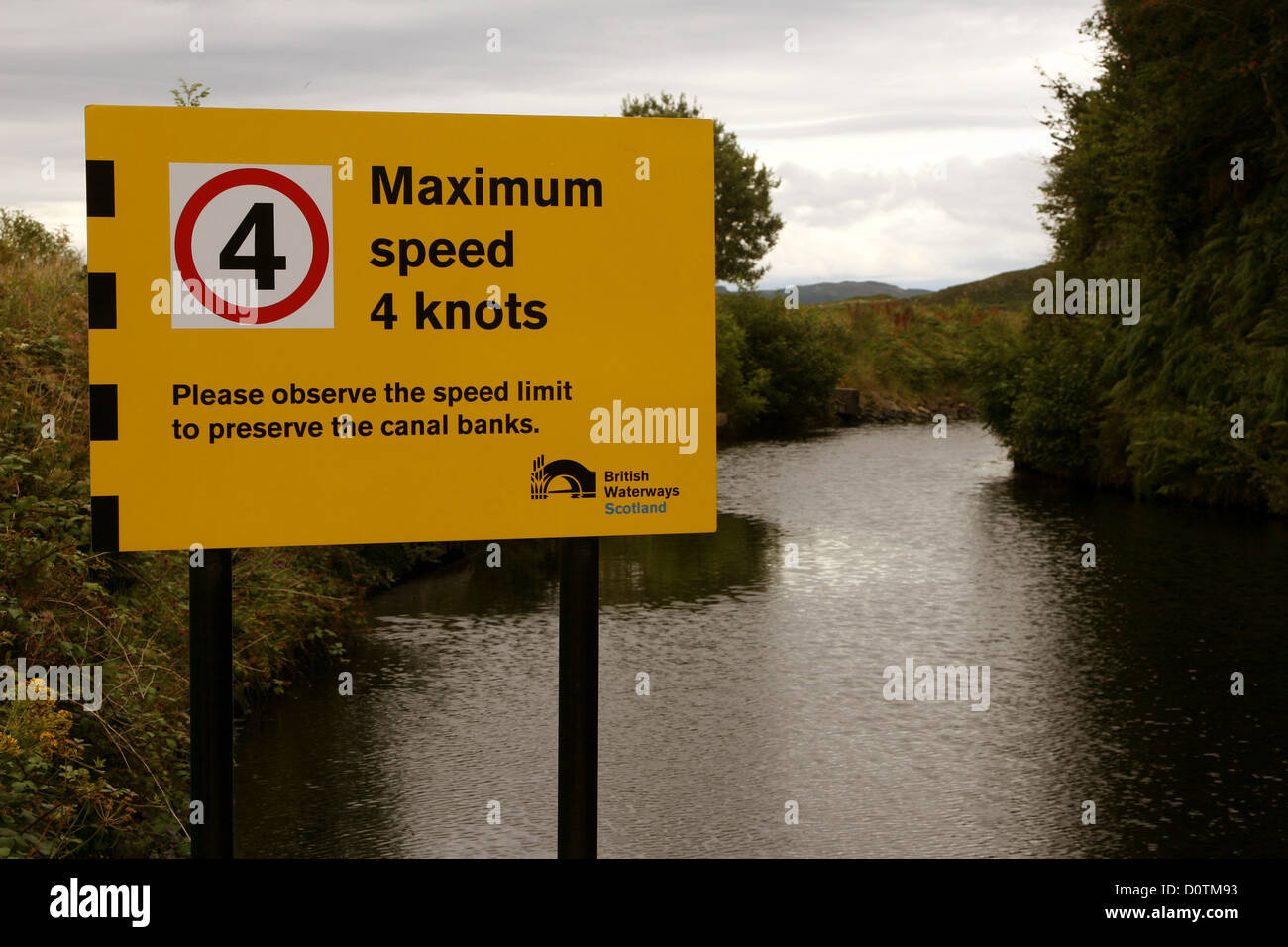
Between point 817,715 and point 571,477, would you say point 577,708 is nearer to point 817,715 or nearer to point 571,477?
point 571,477

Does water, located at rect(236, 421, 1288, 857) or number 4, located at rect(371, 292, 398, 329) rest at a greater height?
number 4, located at rect(371, 292, 398, 329)

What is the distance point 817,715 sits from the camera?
11.6m

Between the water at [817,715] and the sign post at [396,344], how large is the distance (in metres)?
4.60

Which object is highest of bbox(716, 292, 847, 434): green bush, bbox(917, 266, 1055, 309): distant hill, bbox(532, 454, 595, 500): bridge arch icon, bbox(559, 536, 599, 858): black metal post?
bbox(917, 266, 1055, 309): distant hill

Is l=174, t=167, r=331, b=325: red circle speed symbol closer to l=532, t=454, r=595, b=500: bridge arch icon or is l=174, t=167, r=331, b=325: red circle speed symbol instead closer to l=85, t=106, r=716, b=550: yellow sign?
l=85, t=106, r=716, b=550: yellow sign

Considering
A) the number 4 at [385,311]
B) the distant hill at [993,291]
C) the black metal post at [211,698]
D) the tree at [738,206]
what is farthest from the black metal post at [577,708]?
the distant hill at [993,291]

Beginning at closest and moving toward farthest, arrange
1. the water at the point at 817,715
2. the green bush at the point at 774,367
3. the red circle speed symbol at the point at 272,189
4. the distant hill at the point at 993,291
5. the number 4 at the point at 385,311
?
the red circle speed symbol at the point at 272,189
the number 4 at the point at 385,311
the water at the point at 817,715
the green bush at the point at 774,367
the distant hill at the point at 993,291

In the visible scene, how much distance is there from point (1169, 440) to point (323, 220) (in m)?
24.7

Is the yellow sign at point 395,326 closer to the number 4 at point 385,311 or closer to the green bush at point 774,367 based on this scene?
the number 4 at point 385,311

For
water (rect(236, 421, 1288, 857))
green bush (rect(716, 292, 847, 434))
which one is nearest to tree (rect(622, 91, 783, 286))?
green bush (rect(716, 292, 847, 434))

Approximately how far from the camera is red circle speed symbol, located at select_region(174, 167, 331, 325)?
4117mm

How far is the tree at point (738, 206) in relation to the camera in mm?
74125

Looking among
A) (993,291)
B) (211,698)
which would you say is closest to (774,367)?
(211,698)
